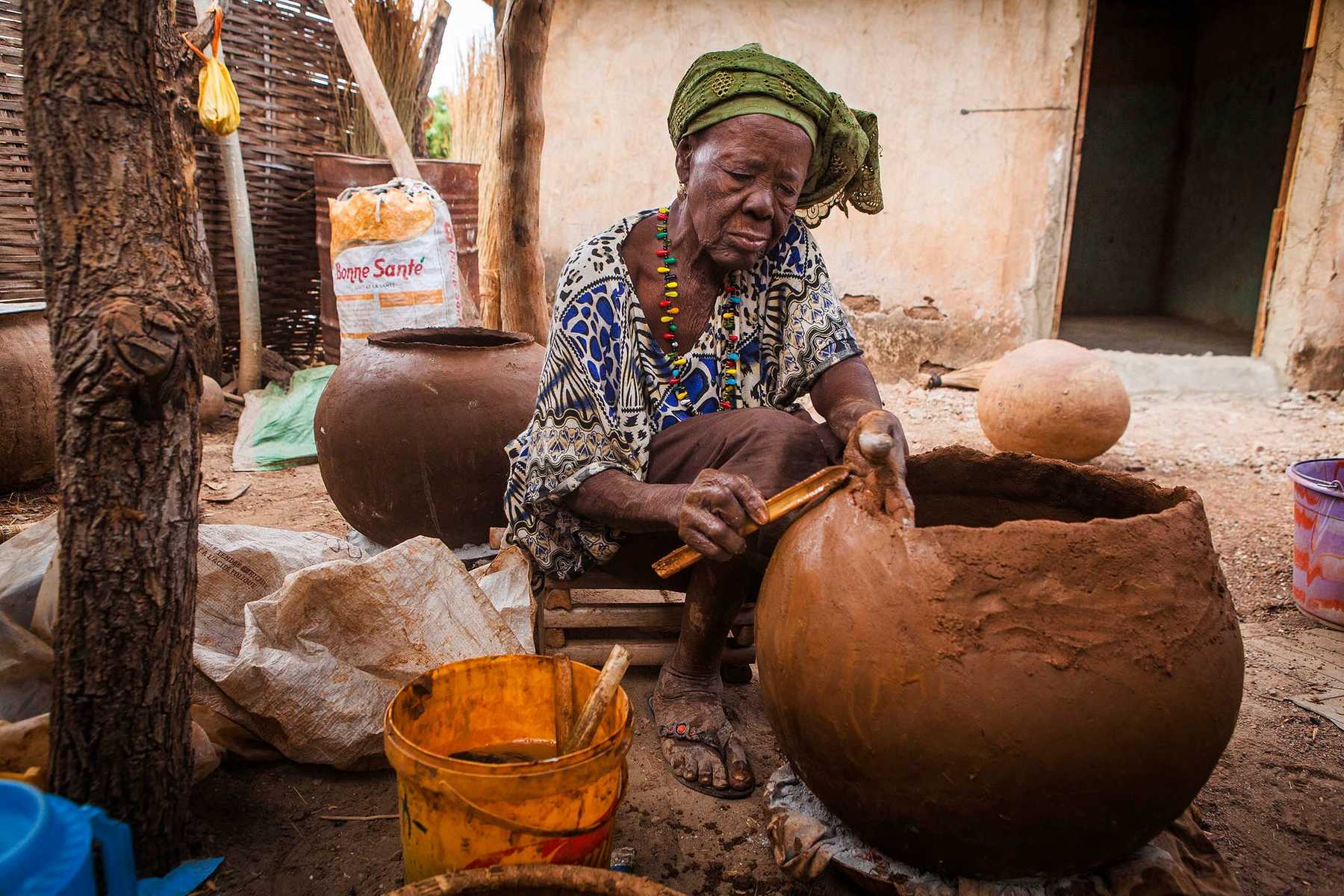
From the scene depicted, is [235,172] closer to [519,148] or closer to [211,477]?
[211,477]

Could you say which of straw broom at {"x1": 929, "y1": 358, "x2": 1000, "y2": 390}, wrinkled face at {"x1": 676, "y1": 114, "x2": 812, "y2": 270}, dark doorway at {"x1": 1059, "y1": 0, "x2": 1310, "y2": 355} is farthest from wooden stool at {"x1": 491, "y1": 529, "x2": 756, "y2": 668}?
dark doorway at {"x1": 1059, "y1": 0, "x2": 1310, "y2": 355}

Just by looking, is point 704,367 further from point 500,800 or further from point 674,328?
point 500,800

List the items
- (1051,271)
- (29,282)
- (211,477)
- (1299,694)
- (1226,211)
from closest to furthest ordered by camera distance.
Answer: (1299,694) → (211,477) → (29,282) → (1051,271) → (1226,211)

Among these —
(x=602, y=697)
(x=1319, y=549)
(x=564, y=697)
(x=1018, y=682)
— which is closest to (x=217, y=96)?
(x=564, y=697)

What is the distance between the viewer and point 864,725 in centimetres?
140

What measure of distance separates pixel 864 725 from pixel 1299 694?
1.80 m

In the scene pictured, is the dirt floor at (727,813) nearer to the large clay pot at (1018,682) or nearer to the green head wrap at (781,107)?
the large clay pot at (1018,682)

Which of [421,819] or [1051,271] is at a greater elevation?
[1051,271]

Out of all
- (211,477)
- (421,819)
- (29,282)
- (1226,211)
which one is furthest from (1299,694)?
(1226,211)

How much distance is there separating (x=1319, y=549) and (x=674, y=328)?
2.27 metres

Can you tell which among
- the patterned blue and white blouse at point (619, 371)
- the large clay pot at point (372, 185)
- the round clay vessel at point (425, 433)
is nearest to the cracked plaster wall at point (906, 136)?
the large clay pot at point (372, 185)

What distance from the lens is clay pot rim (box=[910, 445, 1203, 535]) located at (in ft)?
4.52

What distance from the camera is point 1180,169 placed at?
10.0 metres

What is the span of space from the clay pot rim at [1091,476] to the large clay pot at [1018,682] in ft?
0.03
